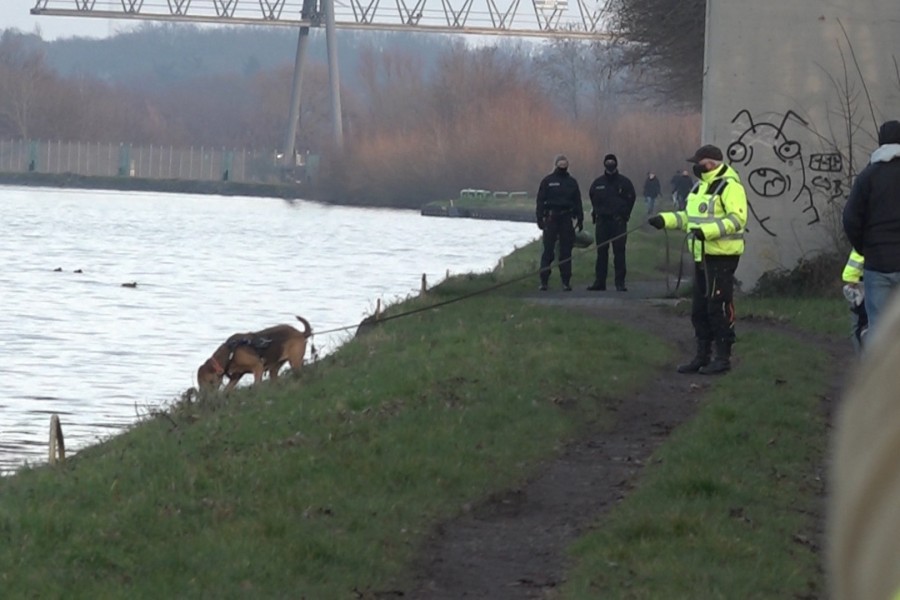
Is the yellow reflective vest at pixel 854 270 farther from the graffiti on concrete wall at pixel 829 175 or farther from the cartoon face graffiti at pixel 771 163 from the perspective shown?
the graffiti on concrete wall at pixel 829 175

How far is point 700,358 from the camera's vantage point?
45.5ft

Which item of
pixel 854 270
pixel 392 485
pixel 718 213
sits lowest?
pixel 392 485

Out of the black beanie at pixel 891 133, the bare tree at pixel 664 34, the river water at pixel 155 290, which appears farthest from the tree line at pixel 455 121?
the black beanie at pixel 891 133

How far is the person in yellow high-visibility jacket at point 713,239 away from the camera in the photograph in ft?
42.0

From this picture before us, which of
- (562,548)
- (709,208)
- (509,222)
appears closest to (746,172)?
(709,208)

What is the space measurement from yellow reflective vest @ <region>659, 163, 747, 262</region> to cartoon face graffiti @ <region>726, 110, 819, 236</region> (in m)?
6.85

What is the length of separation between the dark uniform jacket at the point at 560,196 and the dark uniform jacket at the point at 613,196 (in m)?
0.30

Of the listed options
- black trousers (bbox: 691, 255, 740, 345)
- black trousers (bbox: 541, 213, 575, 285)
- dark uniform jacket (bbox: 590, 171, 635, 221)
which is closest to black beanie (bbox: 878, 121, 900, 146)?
black trousers (bbox: 691, 255, 740, 345)

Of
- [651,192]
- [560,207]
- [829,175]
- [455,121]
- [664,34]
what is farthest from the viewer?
[455,121]

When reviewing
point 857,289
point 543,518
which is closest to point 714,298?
point 857,289

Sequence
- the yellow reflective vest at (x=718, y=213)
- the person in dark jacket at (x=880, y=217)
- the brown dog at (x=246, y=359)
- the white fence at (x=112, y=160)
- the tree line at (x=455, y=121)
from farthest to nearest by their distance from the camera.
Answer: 1. the white fence at (x=112, y=160)
2. the tree line at (x=455, y=121)
3. the brown dog at (x=246, y=359)
4. the yellow reflective vest at (x=718, y=213)
5. the person in dark jacket at (x=880, y=217)

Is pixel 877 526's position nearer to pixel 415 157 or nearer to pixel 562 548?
pixel 562 548

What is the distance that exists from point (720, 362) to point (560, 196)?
8195mm

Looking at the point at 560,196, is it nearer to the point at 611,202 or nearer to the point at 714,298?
the point at 611,202
